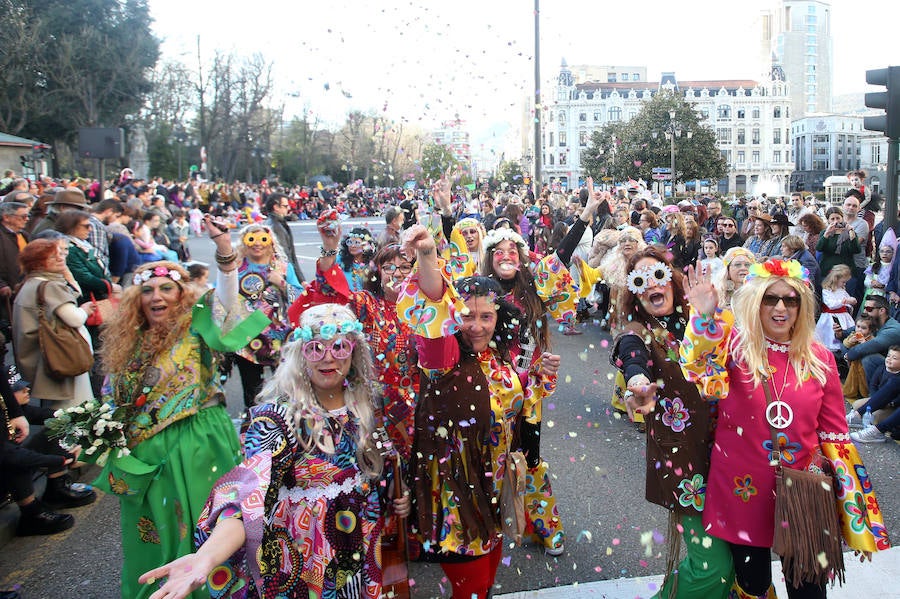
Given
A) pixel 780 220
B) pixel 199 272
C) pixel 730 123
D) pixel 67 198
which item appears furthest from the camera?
pixel 730 123

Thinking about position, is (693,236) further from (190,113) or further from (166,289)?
(190,113)

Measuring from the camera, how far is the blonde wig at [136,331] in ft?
11.7

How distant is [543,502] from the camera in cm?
421

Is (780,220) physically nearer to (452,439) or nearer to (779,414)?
Answer: (779,414)

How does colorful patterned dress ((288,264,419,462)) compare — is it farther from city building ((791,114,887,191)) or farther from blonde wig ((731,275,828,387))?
city building ((791,114,887,191))

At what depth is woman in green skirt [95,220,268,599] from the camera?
343 cm

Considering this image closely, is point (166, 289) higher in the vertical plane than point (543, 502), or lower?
higher

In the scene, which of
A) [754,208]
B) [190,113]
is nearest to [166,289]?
[754,208]

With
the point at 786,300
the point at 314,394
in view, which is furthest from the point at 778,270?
the point at 314,394

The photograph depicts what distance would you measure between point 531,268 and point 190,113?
5173 cm

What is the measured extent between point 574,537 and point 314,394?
2264 mm

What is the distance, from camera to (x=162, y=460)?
11.3ft

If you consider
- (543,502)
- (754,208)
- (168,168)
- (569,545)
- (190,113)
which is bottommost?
(569,545)

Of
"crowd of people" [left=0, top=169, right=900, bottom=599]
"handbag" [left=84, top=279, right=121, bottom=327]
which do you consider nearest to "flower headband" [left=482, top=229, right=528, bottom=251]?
"crowd of people" [left=0, top=169, right=900, bottom=599]
